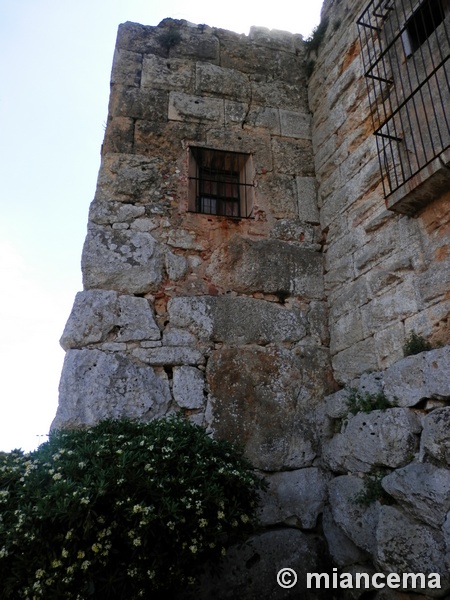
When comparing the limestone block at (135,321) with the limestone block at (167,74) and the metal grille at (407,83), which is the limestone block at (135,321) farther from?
the limestone block at (167,74)

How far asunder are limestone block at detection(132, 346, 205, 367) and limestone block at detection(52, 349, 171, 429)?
7cm

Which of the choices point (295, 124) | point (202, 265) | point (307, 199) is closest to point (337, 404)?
point (202, 265)

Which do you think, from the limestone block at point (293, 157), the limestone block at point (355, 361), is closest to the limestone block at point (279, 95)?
the limestone block at point (293, 157)

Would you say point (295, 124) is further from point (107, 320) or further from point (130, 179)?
point (107, 320)

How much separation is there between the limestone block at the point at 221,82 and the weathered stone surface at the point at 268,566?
12.1 feet

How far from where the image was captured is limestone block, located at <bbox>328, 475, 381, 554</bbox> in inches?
112

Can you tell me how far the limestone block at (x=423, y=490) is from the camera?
2.38 m

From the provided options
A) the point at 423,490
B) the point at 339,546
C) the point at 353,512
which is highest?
the point at 423,490

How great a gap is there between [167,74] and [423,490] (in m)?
3.90

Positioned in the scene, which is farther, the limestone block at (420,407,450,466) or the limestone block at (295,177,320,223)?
the limestone block at (295,177,320,223)

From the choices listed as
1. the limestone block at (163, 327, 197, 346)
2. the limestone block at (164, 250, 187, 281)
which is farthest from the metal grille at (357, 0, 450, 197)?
the limestone block at (163, 327, 197, 346)

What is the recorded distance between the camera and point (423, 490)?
2469 mm

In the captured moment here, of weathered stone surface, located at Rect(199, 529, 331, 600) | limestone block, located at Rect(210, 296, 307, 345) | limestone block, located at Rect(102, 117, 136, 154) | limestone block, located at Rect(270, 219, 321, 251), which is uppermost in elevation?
limestone block, located at Rect(102, 117, 136, 154)

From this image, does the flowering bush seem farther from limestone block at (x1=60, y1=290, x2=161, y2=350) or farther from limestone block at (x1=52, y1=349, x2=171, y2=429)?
limestone block at (x1=60, y1=290, x2=161, y2=350)
